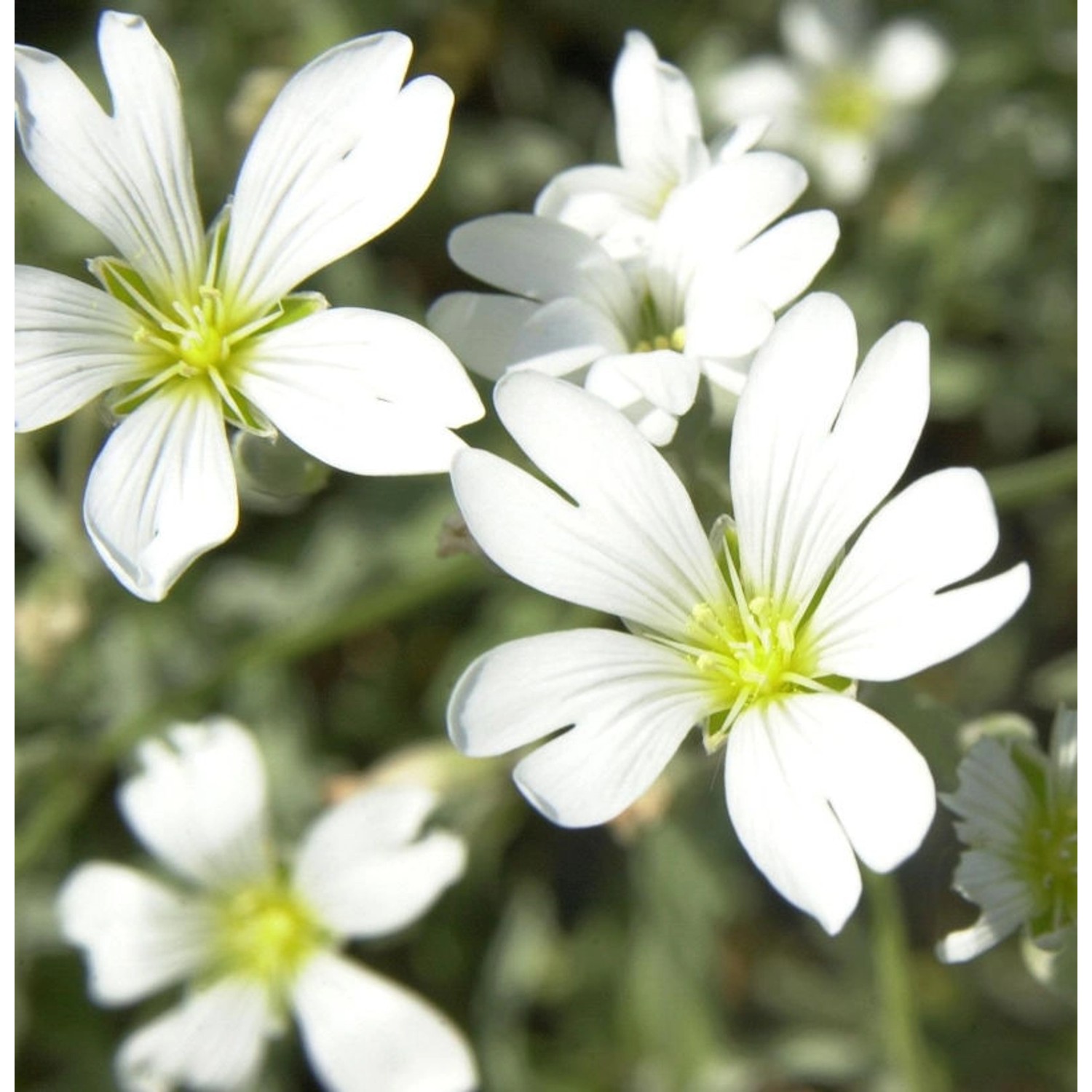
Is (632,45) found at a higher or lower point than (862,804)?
higher

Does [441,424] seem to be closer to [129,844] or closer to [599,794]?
[599,794]

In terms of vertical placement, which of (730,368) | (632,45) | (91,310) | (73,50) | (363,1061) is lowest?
(363,1061)

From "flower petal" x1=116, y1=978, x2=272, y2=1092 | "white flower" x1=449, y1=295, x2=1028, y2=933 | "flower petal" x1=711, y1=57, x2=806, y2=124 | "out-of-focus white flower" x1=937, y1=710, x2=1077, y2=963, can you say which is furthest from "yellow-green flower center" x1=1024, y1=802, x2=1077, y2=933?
"flower petal" x1=711, y1=57, x2=806, y2=124

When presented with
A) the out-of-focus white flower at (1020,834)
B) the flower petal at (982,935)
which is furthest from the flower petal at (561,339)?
the flower petal at (982,935)

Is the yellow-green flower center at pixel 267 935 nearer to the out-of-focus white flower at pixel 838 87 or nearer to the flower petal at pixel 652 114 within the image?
the flower petal at pixel 652 114

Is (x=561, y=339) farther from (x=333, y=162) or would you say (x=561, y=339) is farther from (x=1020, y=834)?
(x=1020, y=834)

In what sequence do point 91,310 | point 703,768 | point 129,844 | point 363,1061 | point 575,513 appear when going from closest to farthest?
point 575,513 → point 91,310 → point 363,1061 → point 703,768 → point 129,844

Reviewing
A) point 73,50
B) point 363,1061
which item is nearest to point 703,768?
point 363,1061
